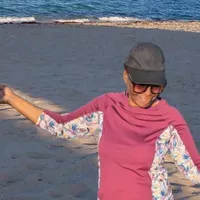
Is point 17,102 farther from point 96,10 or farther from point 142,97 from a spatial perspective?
point 96,10

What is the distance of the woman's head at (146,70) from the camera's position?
8.48ft

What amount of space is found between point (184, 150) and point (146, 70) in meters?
0.38

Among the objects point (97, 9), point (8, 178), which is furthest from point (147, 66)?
point (97, 9)

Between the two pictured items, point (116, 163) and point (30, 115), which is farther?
point (30, 115)

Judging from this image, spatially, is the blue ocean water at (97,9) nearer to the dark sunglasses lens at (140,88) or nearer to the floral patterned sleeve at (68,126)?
the floral patterned sleeve at (68,126)

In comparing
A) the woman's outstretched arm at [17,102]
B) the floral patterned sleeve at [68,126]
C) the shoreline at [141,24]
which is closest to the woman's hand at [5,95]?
the woman's outstretched arm at [17,102]

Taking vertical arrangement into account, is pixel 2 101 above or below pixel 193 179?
above

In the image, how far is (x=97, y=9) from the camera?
2730cm

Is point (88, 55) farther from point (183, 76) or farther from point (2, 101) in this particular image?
point (2, 101)

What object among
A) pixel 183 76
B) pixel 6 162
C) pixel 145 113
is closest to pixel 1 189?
pixel 6 162

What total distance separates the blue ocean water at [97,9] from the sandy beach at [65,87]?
369 inches

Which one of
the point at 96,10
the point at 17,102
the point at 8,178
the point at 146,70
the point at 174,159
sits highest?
the point at 96,10

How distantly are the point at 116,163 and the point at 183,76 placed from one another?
693 cm

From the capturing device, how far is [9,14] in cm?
2384
